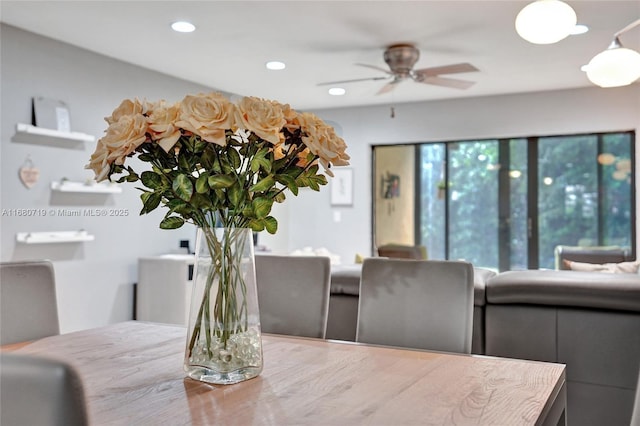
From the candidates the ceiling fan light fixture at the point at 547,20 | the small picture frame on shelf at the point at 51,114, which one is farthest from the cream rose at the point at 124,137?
the small picture frame on shelf at the point at 51,114

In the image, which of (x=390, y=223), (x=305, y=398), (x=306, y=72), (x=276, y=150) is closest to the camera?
(x=305, y=398)

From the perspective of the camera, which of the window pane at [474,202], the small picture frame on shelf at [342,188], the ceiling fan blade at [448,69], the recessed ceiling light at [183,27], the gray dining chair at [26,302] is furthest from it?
the small picture frame on shelf at [342,188]

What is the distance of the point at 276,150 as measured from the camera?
1.42 metres

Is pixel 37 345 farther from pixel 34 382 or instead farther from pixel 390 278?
pixel 34 382

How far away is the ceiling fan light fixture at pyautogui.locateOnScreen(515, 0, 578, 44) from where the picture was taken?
255 centimetres

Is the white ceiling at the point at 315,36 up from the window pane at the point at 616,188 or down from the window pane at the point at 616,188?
up

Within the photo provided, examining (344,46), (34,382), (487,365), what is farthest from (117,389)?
(344,46)

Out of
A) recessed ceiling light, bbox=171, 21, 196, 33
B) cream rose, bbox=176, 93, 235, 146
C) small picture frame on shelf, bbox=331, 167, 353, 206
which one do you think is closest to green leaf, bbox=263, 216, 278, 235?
cream rose, bbox=176, 93, 235, 146

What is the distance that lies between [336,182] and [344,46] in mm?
2781

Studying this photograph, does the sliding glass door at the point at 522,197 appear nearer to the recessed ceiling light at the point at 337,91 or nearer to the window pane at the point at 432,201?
the window pane at the point at 432,201

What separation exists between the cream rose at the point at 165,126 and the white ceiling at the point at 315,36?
2.57 metres

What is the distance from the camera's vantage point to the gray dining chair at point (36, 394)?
523mm

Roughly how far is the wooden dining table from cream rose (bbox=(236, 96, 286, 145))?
1.84 ft

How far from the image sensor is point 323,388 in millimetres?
1280
